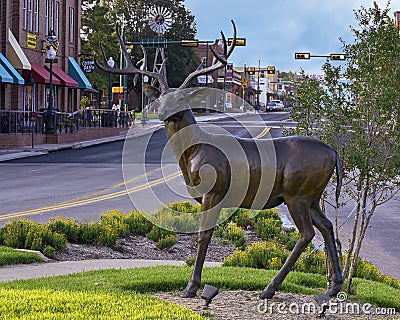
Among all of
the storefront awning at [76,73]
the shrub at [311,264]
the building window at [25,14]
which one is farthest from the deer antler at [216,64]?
the storefront awning at [76,73]

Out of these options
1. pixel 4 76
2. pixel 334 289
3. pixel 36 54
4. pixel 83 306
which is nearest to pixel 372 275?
pixel 334 289

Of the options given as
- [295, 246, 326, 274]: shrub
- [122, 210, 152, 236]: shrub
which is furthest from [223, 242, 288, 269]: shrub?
[122, 210, 152, 236]: shrub

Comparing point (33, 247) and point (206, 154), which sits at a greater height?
point (206, 154)

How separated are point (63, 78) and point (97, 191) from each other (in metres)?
27.1

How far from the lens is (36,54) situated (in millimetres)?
44656

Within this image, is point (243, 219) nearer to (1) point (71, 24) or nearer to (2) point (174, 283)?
(2) point (174, 283)

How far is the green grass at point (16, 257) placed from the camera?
10.4m

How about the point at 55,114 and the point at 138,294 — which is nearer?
the point at 138,294

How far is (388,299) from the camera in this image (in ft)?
26.7

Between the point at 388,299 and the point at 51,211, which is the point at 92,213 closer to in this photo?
the point at 51,211

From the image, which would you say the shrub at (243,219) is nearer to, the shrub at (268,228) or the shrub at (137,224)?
the shrub at (268,228)

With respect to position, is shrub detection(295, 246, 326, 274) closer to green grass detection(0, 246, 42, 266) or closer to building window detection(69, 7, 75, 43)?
green grass detection(0, 246, 42, 266)

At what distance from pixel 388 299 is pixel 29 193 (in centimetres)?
Result: 1323

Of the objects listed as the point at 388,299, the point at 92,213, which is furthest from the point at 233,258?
the point at 92,213
